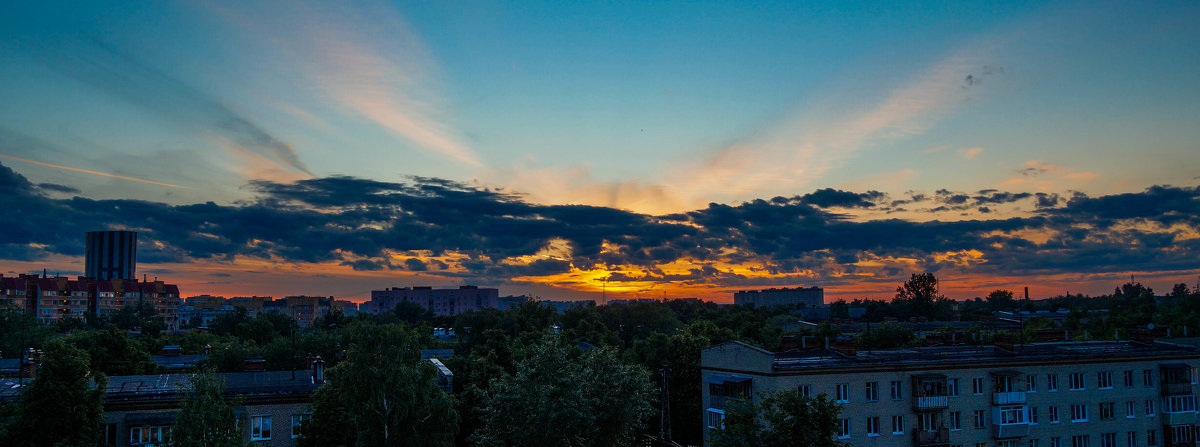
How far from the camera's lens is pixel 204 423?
1369 inches

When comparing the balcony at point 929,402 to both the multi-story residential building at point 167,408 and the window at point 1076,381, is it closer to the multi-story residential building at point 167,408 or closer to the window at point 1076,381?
the window at point 1076,381

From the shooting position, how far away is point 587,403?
4462 centimetres

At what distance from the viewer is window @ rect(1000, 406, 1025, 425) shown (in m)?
56.1

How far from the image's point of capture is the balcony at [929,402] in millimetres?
53750

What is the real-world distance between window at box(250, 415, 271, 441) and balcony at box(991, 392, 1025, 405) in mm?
50158

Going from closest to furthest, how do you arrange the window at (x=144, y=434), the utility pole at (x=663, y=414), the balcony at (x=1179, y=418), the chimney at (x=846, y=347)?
1. the window at (x=144, y=434)
2. the utility pole at (x=663, y=414)
3. the chimney at (x=846, y=347)
4. the balcony at (x=1179, y=418)

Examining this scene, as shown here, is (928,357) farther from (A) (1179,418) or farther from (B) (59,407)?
(B) (59,407)

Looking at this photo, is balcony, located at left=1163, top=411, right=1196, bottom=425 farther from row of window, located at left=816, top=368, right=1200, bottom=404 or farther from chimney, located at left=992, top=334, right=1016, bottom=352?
chimney, located at left=992, top=334, right=1016, bottom=352

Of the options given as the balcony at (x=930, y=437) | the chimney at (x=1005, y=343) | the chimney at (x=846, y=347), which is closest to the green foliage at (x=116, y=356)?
the chimney at (x=846, y=347)

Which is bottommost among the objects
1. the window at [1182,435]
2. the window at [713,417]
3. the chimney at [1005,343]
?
the window at [1182,435]

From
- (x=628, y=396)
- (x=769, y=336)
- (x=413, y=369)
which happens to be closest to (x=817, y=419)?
(x=628, y=396)

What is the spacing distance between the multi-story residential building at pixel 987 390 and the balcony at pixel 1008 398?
74 millimetres

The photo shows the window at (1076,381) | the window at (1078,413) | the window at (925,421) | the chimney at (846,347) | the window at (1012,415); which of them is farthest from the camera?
the window at (1076,381)

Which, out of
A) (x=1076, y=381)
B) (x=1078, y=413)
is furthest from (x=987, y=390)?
(x=1078, y=413)
